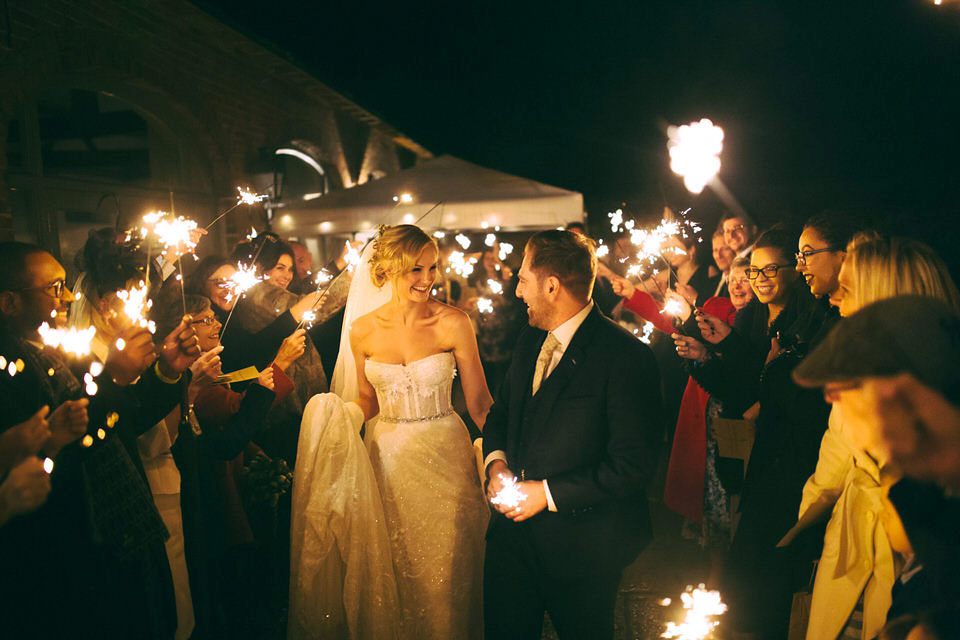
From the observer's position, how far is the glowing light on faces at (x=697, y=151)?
5117mm

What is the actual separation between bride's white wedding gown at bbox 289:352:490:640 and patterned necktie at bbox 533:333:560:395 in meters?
0.77

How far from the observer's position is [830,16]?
6219 mm

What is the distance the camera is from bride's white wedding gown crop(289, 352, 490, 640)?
2.76 meters

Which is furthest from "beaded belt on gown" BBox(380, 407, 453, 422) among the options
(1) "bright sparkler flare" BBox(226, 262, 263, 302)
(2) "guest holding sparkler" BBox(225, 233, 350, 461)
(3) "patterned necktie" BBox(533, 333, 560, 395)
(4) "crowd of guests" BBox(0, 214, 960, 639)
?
(1) "bright sparkler flare" BBox(226, 262, 263, 302)

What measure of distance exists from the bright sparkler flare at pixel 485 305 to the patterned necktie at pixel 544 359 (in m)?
3.75

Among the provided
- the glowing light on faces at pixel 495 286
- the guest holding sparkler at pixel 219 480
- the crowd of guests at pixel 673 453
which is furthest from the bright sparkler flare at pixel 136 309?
the glowing light on faces at pixel 495 286

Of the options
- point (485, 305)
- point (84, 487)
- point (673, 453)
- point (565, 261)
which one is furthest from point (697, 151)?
point (84, 487)

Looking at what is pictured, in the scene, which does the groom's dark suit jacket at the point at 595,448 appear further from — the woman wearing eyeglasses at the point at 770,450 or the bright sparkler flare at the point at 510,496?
the woman wearing eyeglasses at the point at 770,450

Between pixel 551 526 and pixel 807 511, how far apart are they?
3.31 ft

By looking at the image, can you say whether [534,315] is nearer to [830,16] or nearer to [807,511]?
[807,511]

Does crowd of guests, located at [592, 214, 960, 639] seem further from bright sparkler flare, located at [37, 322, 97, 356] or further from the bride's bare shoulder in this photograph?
bright sparkler flare, located at [37, 322, 97, 356]

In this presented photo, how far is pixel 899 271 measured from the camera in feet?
6.54

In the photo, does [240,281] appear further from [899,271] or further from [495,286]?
[495,286]

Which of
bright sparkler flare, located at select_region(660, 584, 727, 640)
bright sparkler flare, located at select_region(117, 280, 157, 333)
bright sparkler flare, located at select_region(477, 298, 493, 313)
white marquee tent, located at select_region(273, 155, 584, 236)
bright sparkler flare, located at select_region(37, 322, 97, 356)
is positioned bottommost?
bright sparkler flare, located at select_region(660, 584, 727, 640)
